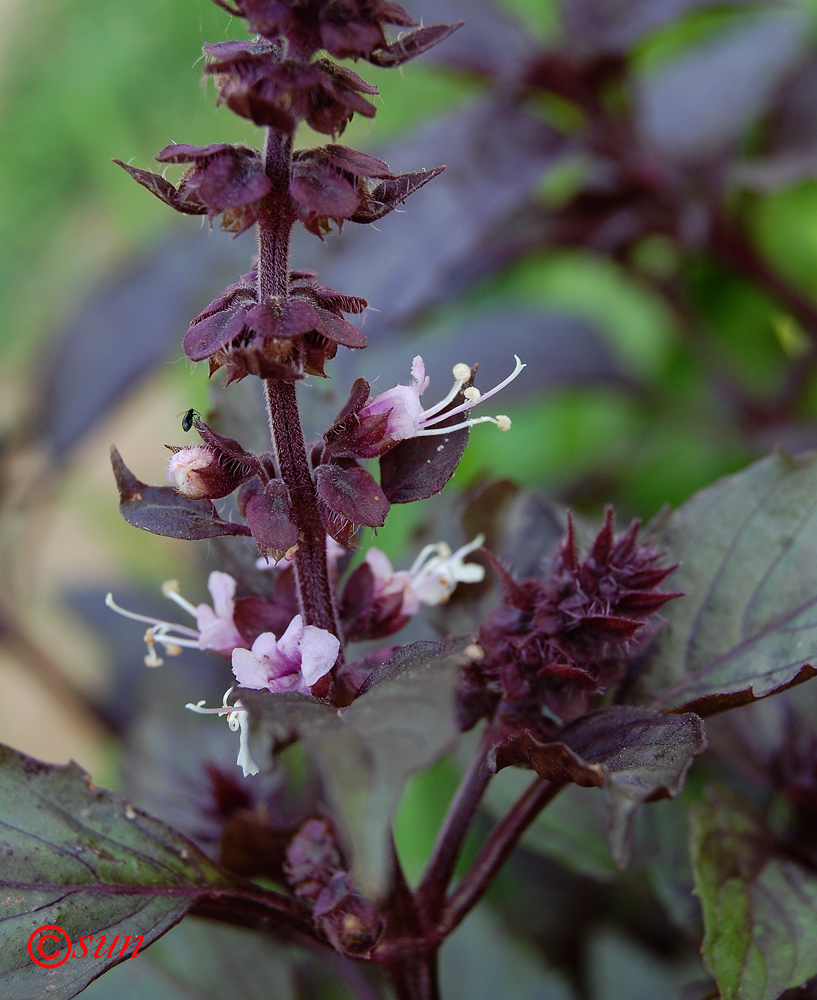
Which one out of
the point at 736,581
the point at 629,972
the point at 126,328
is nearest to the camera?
the point at 736,581

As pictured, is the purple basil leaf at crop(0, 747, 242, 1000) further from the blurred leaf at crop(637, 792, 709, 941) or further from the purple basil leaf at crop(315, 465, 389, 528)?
the blurred leaf at crop(637, 792, 709, 941)

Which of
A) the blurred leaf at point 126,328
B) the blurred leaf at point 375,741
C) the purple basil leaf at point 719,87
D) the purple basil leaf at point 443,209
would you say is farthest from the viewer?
the purple basil leaf at point 719,87

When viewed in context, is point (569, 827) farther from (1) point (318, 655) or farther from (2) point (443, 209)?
(2) point (443, 209)

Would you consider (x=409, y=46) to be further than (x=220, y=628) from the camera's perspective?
No

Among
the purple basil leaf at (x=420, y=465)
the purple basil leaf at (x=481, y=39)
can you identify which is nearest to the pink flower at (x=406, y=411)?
the purple basil leaf at (x=420, y=465)

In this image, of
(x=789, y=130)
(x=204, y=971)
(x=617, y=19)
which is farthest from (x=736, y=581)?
(x=789, y=130)

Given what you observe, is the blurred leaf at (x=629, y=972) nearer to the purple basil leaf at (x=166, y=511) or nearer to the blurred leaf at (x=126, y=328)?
the purple basil leaf at (x=166, y=511)

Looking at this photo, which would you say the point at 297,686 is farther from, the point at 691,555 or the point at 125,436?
the point at 125,436
